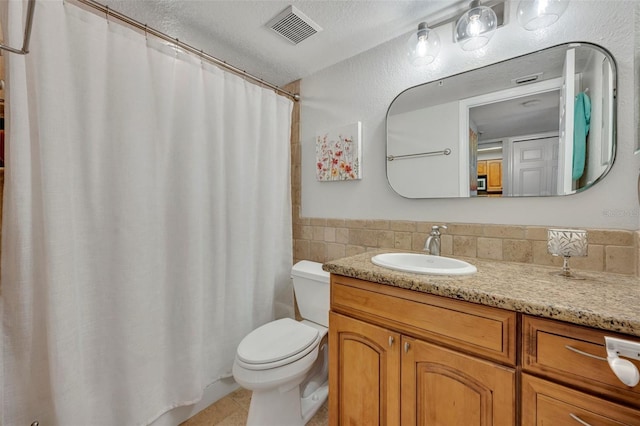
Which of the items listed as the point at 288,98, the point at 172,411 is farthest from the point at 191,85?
the point at 172,411

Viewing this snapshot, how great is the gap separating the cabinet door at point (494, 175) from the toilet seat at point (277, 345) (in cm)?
118

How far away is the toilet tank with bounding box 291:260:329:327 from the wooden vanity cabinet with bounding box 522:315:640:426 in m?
1.02

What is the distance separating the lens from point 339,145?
1844mm

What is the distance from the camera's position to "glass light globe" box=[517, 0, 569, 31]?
1087 millimetres

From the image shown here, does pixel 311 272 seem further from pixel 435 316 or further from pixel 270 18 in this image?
pixel 270 18

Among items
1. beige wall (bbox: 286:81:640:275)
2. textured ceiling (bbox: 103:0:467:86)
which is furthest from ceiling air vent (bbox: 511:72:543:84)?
beige wall (bbox: 286:81:640:275)

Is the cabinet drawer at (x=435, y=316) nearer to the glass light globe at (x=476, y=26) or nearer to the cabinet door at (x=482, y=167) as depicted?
the cabinet door at (x=482, y=167)

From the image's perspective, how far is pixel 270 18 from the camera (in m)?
1.42

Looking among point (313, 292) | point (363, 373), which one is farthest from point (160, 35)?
point (363, 373)

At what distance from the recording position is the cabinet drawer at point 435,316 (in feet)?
2.65

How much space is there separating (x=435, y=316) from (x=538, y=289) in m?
0.33

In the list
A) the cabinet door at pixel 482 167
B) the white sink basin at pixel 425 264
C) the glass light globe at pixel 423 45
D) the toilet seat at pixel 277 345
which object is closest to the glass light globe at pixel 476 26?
the glass light globe at pixel 423 45

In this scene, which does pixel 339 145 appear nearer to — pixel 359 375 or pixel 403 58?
pixel 403 58

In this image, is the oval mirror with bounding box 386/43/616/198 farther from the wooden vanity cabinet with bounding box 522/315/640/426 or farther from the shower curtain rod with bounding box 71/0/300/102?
the shower curtain rod with bounding box 71/0/300/102
